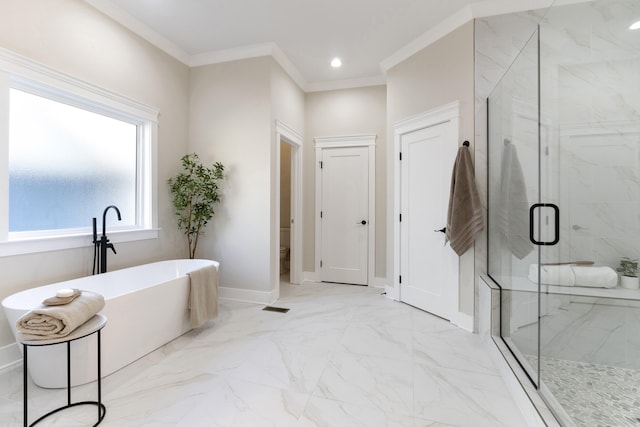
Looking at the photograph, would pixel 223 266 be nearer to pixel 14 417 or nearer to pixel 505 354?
pixel 14 417

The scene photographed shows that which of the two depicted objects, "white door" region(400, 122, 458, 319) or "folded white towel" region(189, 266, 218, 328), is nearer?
"folded white towel" region(189, 266, 218, 328)

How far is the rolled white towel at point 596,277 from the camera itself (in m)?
1.88

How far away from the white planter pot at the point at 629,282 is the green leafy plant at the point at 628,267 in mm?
22

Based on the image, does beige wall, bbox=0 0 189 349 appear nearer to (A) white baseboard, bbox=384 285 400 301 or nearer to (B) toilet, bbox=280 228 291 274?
(B) toilet, bbox=280 228 291 274

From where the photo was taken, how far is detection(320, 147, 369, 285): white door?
4164 millimetres

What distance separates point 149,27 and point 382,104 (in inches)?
114

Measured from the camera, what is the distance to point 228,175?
136 inches

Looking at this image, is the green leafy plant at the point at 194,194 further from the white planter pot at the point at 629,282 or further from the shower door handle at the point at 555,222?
the white planter pot at the point at 629,282

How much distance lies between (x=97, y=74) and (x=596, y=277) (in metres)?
4.23

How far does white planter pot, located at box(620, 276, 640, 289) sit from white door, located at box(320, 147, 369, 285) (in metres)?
2.63

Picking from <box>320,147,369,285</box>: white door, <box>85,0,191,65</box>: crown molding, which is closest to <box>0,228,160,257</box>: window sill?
<box>85,0,191,65</box>: crown molding

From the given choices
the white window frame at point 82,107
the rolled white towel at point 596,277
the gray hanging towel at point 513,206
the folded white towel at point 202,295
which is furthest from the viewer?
the folded white towel at point 202,295

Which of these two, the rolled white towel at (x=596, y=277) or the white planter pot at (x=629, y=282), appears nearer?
the white planter pot at (x=629, y=282)

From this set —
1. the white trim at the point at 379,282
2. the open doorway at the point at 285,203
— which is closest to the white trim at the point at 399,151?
the white trim at the point at 379,282
